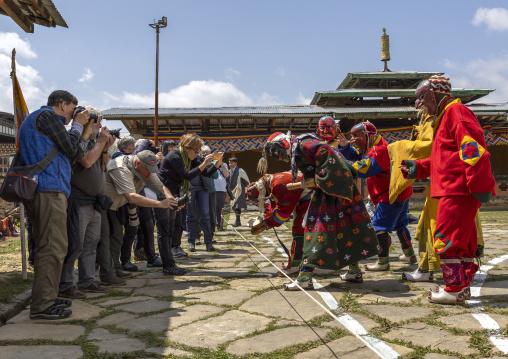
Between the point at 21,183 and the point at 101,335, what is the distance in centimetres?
133

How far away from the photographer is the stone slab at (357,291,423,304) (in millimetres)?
4117

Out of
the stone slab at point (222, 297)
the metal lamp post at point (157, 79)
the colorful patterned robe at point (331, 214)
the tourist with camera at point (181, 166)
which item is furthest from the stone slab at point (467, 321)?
the metal lamp post at point (157, 79)

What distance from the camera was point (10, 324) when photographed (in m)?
3.62

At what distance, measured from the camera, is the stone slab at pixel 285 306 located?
374 centimetres

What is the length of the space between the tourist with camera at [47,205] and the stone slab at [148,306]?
518mm

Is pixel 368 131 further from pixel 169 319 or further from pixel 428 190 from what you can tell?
pixel 169 319

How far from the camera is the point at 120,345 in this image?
307 cm

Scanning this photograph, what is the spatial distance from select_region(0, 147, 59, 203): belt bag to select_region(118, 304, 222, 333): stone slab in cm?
127

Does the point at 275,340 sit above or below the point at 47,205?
below

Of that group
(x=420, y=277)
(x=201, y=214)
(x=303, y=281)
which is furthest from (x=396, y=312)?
(x=201, y=214)

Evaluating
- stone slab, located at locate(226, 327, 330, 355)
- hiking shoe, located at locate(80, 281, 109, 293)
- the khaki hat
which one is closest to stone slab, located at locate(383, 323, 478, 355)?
stone slab, located at locate(226, 327, 330, 355)

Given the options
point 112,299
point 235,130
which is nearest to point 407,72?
point 235,130

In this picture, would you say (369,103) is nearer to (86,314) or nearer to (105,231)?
(105,231)

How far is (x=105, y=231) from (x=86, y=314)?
147 cm
